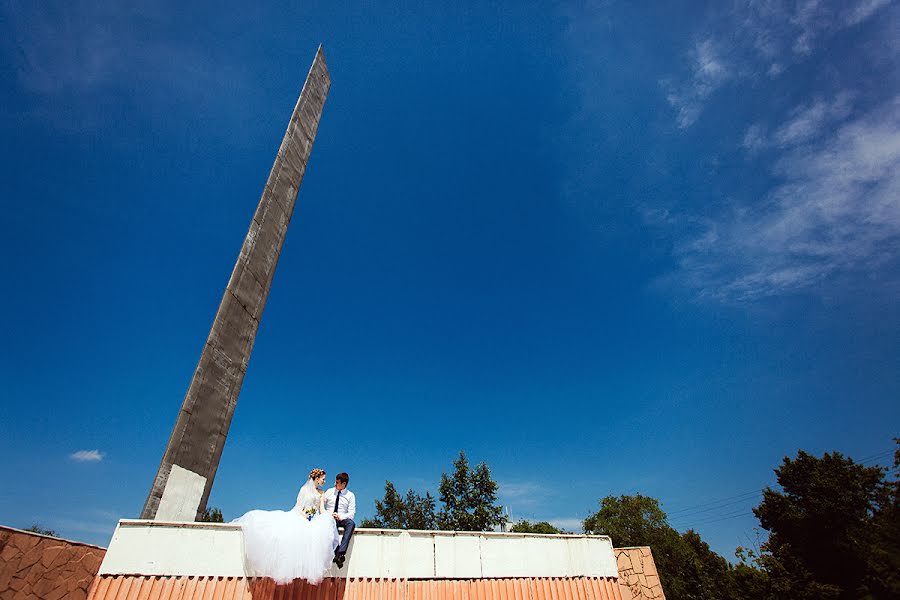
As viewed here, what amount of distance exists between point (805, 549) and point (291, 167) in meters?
40.6

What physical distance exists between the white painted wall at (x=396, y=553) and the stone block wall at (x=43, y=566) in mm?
242

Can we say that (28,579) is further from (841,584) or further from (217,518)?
(841,584)

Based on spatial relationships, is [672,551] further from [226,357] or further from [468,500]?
[226,357]

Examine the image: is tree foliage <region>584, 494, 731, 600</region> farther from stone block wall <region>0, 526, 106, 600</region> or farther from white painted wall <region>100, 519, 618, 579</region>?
stone block wall <region>0, 526, 106, 600</region>

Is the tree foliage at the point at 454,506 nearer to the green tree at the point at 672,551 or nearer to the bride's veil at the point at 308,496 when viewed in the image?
the green tree at the point at 672,551

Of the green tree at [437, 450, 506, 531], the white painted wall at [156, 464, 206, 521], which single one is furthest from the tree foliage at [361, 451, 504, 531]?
the white painted wall at [156, 464, 206, 521]

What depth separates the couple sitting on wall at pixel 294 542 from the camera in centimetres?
568

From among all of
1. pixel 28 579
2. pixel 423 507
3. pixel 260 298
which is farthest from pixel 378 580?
pixel 423 507

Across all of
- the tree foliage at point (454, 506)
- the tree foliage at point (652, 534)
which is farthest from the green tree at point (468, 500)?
the tree foliage at point (652, 534)

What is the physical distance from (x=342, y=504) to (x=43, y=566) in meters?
3.87

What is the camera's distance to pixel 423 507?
38.2m

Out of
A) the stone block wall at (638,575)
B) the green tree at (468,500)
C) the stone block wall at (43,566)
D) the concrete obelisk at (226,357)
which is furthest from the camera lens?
the green tree at (468,500)

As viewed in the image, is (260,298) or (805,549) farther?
(805,549)

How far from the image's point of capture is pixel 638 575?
9.50 metres
